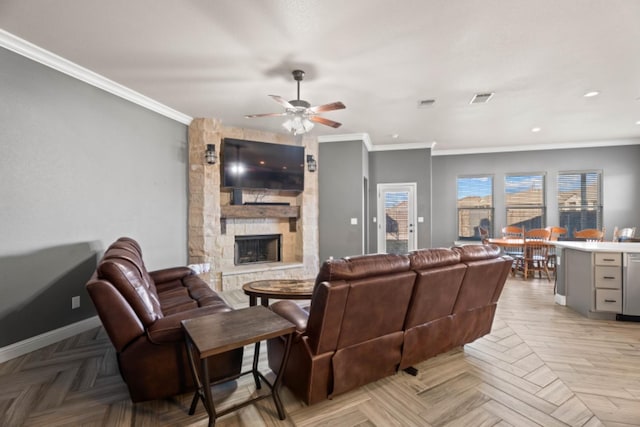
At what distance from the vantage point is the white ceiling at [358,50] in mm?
2215

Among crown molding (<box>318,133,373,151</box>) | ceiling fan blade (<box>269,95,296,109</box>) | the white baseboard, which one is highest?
crown molding (<box>318,133,373,151</box>)

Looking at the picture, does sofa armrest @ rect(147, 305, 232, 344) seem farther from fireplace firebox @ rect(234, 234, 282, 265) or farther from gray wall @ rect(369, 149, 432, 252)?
gray wall @ rect(369, 149, 432, 252)

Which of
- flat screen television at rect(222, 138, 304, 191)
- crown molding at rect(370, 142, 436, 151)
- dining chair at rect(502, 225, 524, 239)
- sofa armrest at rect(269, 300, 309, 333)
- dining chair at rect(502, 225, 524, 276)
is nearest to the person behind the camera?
sofa armrest at rect(269, 300, 309, 333)

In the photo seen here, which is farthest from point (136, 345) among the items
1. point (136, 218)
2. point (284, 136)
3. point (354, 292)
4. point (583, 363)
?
point (284, 136)

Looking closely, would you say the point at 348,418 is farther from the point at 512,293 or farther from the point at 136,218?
the point at 512,293

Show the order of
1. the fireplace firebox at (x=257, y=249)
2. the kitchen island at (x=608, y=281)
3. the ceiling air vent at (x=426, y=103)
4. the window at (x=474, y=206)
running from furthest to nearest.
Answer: the window at (x=474, y=206)
the fireplace firebox at (x=257, y=249)
the ceiling air vent at (x=426, y=103)
the kitchen island at (x=608, y=281)

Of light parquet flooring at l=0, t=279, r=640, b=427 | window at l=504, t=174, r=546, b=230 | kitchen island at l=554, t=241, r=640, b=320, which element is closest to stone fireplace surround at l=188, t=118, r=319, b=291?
light parquet flooring at l=0, t=279, r=640, b=427

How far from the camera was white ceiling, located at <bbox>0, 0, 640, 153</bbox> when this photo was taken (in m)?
2.21

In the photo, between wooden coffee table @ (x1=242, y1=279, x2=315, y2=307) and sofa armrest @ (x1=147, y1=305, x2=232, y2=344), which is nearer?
sofa armrest @ (x1=147, y1=305, x2=232, y2=344)

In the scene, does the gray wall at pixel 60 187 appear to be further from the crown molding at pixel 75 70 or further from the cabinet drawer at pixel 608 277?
the cabinet drawer at pixel 608 277

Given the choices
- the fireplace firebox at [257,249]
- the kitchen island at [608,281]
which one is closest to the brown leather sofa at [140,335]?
the fireplace firebox at [257,249]

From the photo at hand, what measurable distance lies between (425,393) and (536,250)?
5.11 metres

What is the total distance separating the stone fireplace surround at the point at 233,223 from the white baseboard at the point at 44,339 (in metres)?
1.64

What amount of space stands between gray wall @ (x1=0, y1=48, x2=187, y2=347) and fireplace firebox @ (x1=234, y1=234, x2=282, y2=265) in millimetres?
1529
